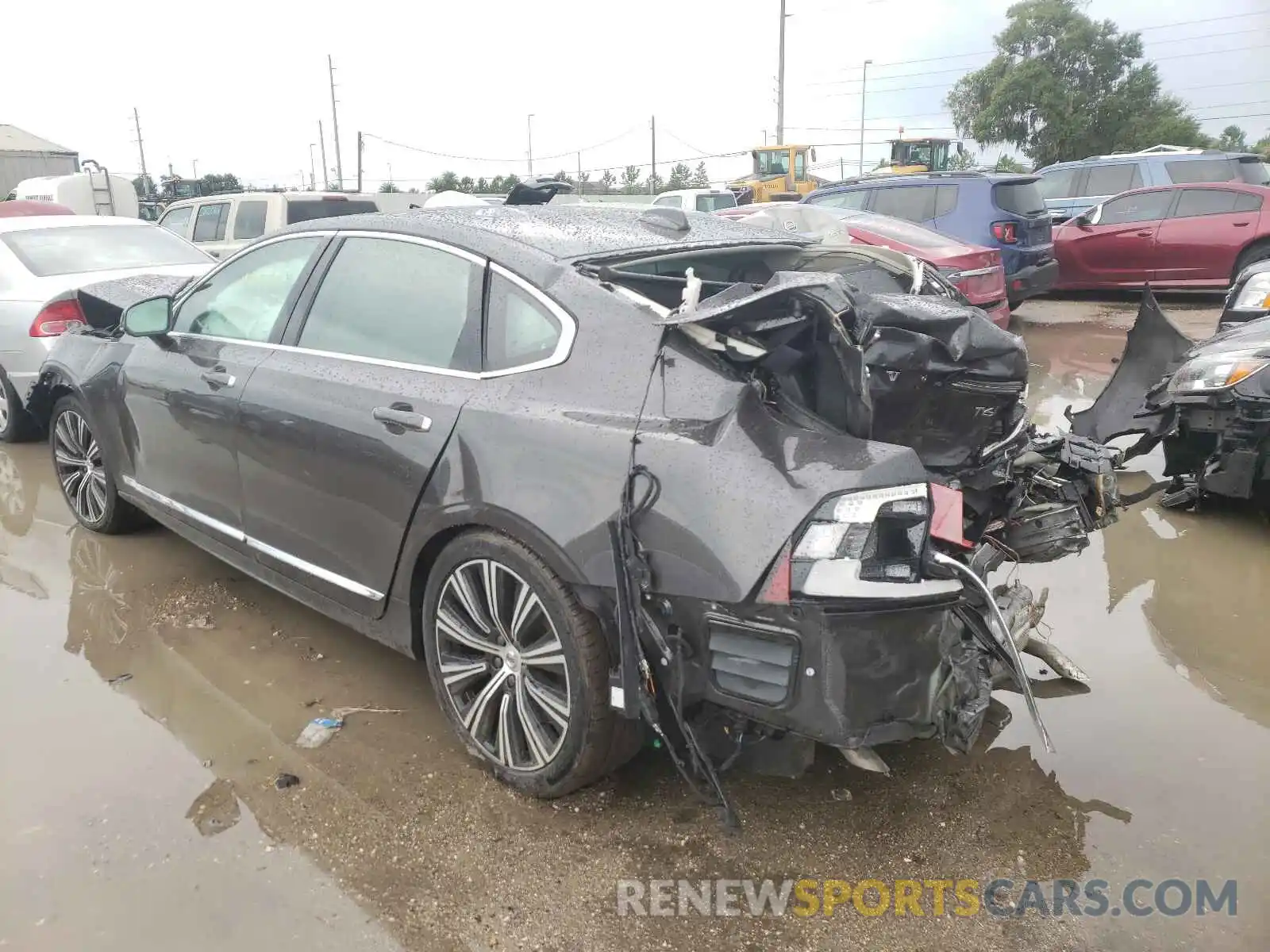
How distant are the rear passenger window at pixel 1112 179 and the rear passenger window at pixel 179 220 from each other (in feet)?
43.9

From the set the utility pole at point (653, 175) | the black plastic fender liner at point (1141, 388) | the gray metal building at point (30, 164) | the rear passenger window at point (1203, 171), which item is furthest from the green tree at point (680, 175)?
the black plastic fender liner at point (1141, 388)

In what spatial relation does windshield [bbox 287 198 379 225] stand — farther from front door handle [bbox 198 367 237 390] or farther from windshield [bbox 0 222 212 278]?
front door handle [bbox 198 367 237 390]

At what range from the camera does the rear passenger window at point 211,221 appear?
12.4 meters

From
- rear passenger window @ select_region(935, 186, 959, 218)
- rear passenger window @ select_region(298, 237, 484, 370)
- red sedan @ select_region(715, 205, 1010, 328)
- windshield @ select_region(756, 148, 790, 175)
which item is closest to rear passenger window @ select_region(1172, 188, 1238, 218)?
rear passenger window @ select_region(935, 186, 959, 218)

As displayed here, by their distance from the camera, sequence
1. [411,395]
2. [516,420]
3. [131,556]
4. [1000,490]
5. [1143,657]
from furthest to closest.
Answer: [131,556], [1143,657], [1000,490], [411,395], [516,420]

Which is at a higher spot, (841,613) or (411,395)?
(411,395)

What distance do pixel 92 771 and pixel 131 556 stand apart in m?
1.98

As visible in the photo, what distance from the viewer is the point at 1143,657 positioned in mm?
3551

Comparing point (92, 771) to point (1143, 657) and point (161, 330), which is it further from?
point (1143, 657)

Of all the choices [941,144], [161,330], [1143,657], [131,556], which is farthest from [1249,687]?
[941,144]

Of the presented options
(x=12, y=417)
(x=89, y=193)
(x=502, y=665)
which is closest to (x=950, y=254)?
(x=502, y=665)

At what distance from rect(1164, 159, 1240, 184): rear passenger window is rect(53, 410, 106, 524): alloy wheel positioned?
13.3m

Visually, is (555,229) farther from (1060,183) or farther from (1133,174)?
(1060,183)

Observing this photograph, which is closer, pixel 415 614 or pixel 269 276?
pixel 415 614
